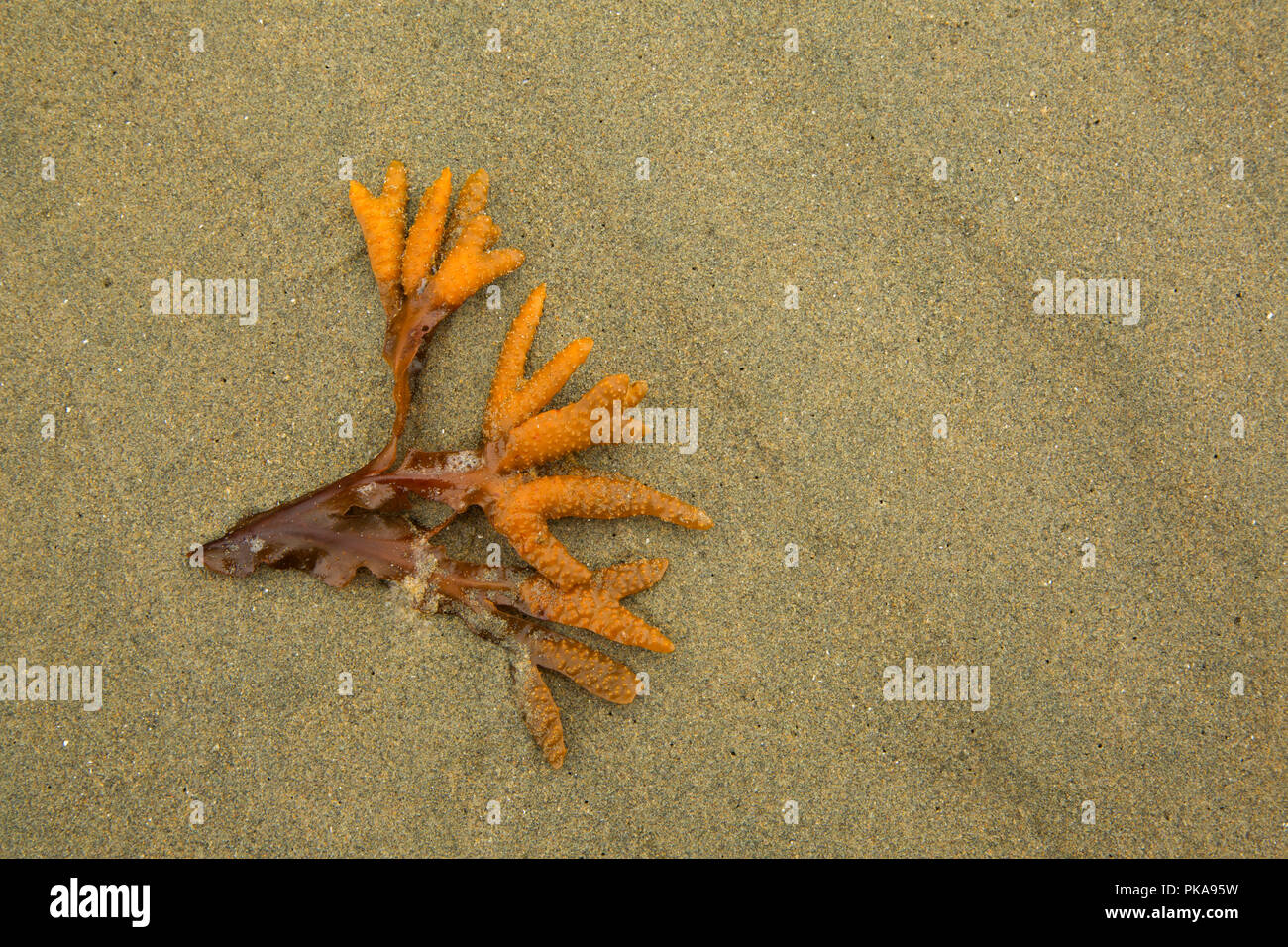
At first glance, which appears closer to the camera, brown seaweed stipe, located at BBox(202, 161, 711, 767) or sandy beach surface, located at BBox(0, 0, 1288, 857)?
brown seaweed stipe, located at BBox(202, 161, 711, 767)

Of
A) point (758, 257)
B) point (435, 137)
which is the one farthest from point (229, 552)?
point (758, 257)

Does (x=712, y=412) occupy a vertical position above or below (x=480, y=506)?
above

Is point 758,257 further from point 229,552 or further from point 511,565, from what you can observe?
point 229,552

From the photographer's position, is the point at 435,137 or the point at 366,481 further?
the point at 435,137

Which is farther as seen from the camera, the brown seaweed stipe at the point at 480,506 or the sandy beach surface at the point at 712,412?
the sandy beach surface at the point at 712,412
